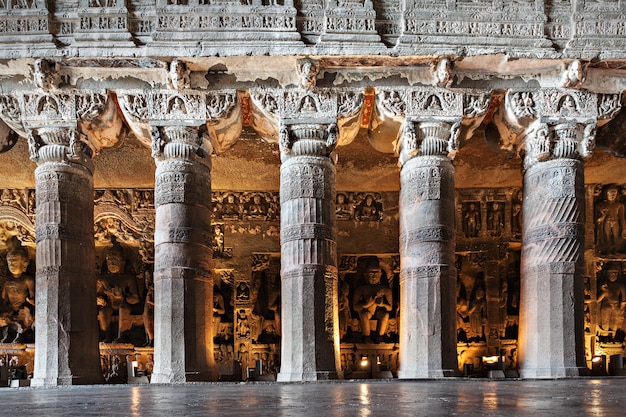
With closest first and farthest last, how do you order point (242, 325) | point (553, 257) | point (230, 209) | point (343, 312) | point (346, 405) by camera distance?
point (346, 405)
point (553, 257)
point (242, 325)
point (343, 312)
point (230, 209)

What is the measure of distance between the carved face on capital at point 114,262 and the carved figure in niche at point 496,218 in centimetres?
734

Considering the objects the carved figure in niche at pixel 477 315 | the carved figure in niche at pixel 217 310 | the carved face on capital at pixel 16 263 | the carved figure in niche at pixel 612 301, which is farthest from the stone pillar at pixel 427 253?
the carved face on capital at pixel 16 263

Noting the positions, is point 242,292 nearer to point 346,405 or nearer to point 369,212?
point 369,212

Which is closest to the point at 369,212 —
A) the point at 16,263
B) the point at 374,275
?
the point at 374,275

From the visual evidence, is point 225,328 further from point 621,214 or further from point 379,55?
point 621,214

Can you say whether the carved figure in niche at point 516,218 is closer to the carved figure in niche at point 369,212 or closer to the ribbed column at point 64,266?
the carved figure in niche at point 369,212

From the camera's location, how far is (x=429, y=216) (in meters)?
11.6

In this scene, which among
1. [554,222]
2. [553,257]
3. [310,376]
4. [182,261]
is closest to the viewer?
[310,376]

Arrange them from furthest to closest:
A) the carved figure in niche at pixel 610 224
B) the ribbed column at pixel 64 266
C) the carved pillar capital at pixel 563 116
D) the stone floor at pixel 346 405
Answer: the carved figure in niche at pixel 610 224 < the carved pillar capital at pixel 563 116 < the ribbed column at pixel 64 266 < the stone floor at pixel 346 405

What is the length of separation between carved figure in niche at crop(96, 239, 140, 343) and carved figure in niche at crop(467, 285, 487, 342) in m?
6.50

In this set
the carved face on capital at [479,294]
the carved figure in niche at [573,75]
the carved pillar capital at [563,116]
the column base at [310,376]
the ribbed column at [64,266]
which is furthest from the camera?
the carved face on capital at [479,294]

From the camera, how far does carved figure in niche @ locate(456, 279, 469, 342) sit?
15508mm

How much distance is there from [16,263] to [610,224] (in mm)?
11747

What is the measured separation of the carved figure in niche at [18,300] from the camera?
15.5 metres
